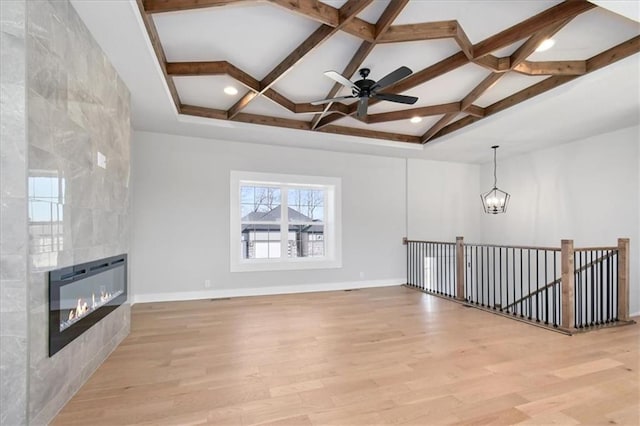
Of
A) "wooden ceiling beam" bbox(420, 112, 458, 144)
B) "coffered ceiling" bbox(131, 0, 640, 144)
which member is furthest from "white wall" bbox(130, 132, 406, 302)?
"wooden ceiling beam" bbox(420, 112, 458, 144)

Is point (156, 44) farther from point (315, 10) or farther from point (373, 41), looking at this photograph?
point (373, 41)

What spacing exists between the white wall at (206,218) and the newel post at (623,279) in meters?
3.44

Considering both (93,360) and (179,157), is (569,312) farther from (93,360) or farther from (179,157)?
(179,157)

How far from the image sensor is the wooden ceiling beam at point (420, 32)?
8.59ft

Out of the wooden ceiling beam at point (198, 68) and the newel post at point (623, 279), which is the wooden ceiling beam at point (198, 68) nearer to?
the wooden ceiling beam at point (198, 68)

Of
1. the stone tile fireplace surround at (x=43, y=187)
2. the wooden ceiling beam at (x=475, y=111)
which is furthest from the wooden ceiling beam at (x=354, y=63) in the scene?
the stone tile fireplace surround at (x=43, y=187)

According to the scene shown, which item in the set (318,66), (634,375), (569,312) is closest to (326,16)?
(318,66)

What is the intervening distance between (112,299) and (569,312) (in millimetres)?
4942

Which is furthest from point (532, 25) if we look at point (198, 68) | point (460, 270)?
point (460, 270)

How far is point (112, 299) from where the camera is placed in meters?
2.91

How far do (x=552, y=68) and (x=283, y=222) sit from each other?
436 centimetres

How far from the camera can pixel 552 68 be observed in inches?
126

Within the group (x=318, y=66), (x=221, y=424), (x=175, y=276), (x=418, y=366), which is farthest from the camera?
(x=175, y=276)

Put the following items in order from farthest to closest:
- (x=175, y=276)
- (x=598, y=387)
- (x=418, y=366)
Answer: (x=175, y=276) → (x=418, y=366) → (x=598, y=387)
